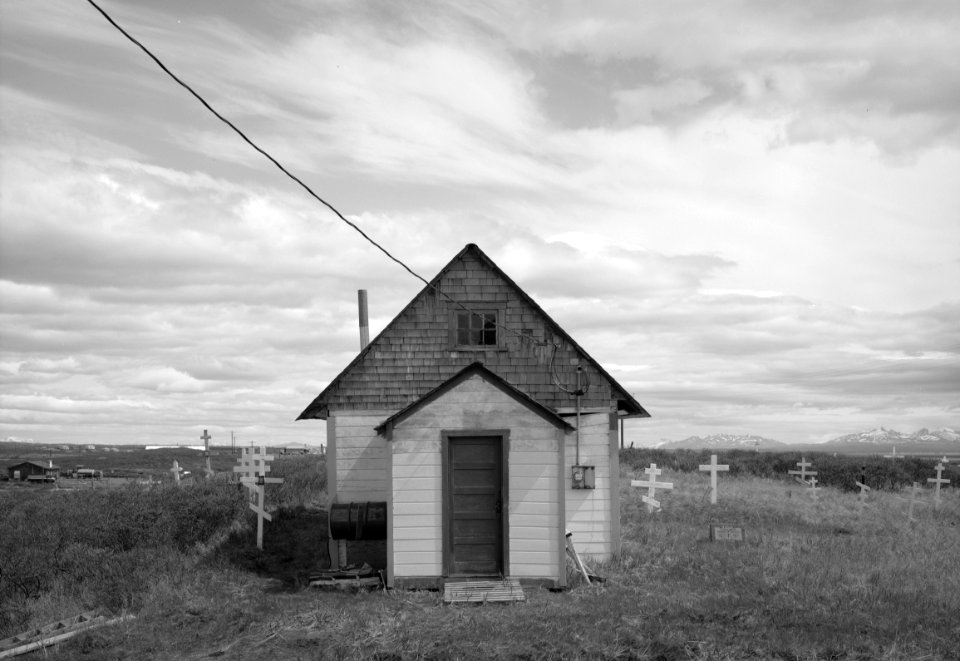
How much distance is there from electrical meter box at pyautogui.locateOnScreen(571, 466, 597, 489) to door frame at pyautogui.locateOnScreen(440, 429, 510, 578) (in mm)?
2740

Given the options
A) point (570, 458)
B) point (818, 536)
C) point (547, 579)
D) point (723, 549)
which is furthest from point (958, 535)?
point (547, 579)

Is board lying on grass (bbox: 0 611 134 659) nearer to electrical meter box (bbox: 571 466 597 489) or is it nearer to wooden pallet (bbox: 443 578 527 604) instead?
wooden pallet (bbox: 443 578 527 604)

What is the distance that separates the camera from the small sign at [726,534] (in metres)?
18.2

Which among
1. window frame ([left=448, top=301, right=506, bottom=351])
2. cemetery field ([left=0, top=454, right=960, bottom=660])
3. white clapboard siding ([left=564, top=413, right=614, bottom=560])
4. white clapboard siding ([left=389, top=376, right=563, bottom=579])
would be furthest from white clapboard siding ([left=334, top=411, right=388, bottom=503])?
white clapboard siding ([left=564, top=413, right=614, bottom=560])

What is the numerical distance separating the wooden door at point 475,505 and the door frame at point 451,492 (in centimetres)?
2

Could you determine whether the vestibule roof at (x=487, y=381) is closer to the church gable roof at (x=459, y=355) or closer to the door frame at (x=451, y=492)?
the door frame at (x=451, y=492)

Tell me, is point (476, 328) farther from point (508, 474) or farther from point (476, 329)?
point (508, 474)

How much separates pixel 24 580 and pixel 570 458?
34.3ft

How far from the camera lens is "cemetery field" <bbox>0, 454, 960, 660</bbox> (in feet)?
33.6

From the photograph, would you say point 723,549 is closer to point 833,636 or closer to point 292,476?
point 833,636

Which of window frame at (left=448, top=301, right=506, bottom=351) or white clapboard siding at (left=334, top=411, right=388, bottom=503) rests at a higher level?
window frame at (left=448, top=301, right=506, bottom=351)

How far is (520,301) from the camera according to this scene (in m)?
17.1

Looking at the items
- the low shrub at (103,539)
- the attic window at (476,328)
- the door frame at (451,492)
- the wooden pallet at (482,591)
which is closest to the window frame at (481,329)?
the attic window at (476,328)

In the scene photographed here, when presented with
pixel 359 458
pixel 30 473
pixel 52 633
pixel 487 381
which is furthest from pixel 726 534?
pixel 30 473
